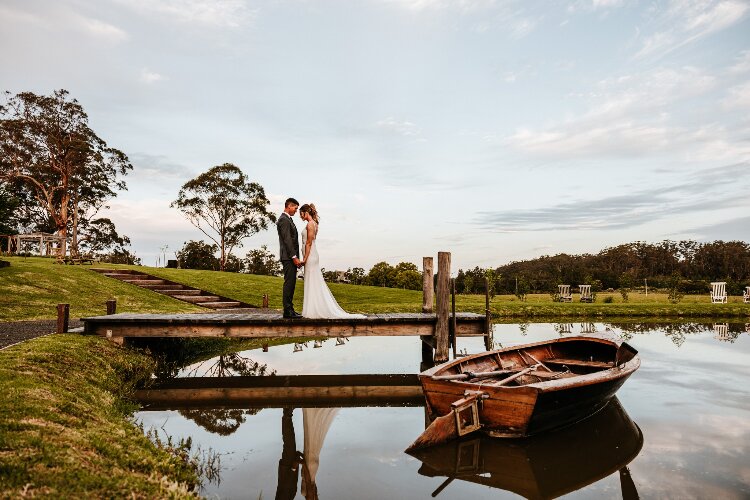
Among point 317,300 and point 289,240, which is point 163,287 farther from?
point 289,240

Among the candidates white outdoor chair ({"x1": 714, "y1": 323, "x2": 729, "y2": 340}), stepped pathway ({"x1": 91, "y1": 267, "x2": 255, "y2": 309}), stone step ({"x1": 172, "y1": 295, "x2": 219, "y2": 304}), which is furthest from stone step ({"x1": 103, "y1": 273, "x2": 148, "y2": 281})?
white outdoor chair ({"x1": 714, "y1": 323, "x2": 729, "y2": 340})

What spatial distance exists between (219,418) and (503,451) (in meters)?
5.22

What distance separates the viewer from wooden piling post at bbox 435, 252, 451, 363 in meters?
13.5

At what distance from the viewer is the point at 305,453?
24.5 feet

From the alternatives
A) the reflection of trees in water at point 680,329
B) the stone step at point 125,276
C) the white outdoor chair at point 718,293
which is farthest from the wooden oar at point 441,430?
the white outdoor chair at point 718,293

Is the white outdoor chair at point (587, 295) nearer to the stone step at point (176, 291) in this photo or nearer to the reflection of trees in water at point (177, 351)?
the stone step at point (176, 291)

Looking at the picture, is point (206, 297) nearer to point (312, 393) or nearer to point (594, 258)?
point (312, 393)

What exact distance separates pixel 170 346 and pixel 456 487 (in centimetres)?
A: 1228

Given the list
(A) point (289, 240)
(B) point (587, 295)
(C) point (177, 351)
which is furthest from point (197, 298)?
(B) point (587, 295)

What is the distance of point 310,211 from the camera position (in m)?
12.9

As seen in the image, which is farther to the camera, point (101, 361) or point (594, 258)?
point (594, 258)

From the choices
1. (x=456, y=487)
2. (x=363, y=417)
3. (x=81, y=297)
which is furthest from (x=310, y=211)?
(x=81, y=297)

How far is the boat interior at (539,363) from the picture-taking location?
930 centimetres

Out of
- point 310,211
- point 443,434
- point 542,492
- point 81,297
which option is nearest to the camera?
point 542,492
